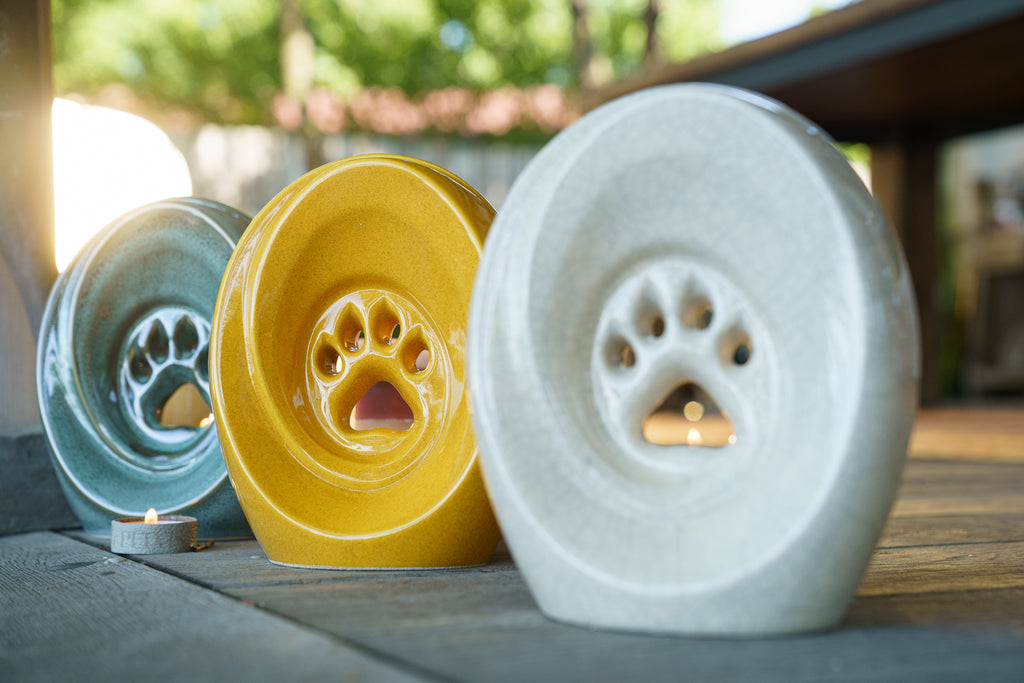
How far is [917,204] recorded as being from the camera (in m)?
6.48

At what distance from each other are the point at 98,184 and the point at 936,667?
2224mm

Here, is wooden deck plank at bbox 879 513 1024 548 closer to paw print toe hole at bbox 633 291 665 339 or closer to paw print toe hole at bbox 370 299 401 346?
paw print toe hole at bbox 633 291 665 339

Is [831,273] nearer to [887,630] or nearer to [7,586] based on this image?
[887,630]

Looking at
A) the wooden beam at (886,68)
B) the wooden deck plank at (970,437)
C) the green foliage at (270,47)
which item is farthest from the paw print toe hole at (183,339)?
the green foliage at (270,47)

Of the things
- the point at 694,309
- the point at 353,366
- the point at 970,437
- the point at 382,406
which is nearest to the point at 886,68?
the point at 970,437

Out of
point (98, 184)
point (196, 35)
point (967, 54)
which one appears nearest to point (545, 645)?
point (98, 184)

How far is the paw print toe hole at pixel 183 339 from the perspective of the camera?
1.89m

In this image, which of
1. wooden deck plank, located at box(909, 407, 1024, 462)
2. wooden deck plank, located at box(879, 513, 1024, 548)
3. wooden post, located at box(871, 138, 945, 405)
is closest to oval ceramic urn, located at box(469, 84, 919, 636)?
wooden deck plank, located at box(879, 513, 1024, 548)

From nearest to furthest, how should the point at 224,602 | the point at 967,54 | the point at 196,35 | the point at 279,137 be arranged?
the point at 224,602 < the point at 967,54 < the point at 279,137 < the point at 196,35

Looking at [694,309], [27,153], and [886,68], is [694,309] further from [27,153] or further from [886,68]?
[886,68]

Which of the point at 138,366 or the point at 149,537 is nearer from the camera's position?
the point at 149,537

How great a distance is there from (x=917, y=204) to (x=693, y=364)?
5.88m

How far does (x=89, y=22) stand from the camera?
1007cm

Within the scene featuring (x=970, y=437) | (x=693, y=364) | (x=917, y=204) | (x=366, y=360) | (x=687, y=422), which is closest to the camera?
(x=693, y=364)
